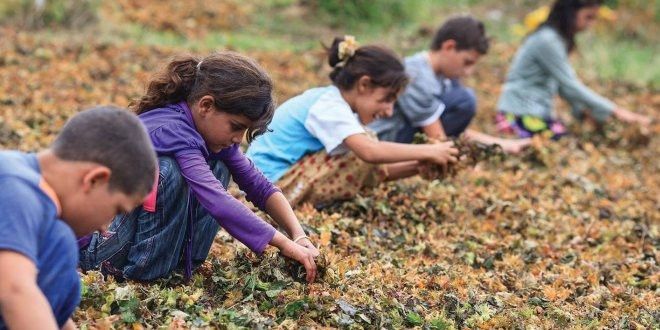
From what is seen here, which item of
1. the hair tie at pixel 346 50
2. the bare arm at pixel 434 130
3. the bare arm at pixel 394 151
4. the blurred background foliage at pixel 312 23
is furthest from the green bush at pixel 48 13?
the bare arm at pixel 394 151

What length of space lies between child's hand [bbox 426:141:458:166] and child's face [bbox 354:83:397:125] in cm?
40

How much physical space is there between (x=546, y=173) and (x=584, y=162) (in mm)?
808

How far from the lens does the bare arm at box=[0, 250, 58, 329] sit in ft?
7.29

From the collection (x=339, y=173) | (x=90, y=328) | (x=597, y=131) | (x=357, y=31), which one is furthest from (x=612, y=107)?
(x=90, y=328)

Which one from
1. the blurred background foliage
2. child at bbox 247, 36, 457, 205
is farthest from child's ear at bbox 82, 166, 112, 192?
the blurred background foliage

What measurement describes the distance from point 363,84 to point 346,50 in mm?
262

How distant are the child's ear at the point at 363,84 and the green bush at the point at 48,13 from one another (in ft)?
20.2

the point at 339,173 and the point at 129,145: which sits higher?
the point at 129,145

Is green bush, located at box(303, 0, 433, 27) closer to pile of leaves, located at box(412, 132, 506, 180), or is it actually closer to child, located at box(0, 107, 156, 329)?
pile of leaves, located at box(412, 132, 506, 180)

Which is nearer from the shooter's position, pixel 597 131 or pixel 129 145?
pixel 129 145

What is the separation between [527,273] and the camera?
4.59 meters

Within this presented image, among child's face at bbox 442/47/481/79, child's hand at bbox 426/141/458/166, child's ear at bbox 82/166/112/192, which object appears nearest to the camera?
child's ear at bbox 82/166/112/192

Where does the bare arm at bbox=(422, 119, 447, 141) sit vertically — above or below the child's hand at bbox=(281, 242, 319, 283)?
below

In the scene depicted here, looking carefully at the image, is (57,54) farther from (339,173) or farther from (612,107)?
(612,107)
